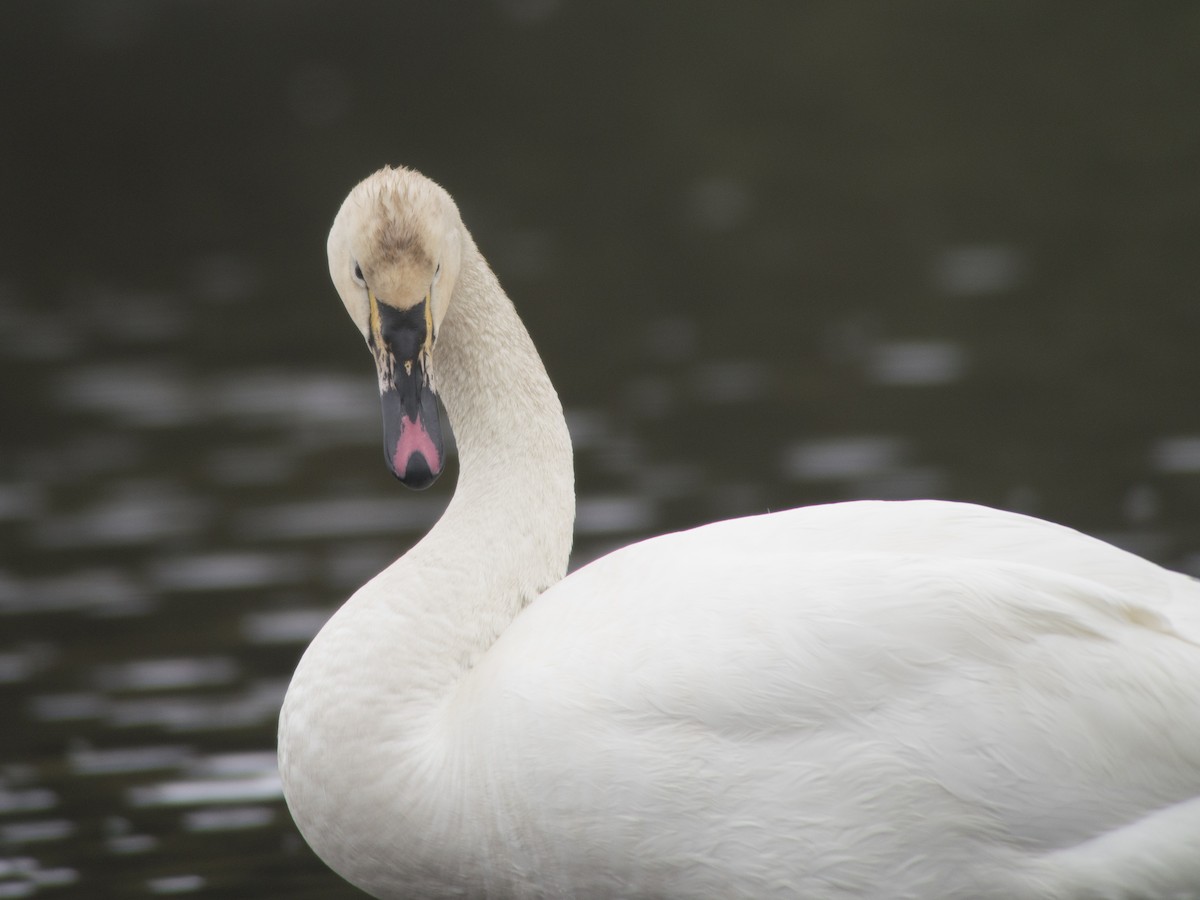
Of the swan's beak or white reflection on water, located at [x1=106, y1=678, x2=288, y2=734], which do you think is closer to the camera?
the swan's beak

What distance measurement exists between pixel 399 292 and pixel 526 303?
8204 millimetres

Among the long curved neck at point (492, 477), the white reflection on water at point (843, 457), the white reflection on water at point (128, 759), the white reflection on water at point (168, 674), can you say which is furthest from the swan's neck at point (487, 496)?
the white reflection on water at point (843, 457)

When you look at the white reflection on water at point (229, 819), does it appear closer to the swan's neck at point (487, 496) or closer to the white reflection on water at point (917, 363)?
the swan's neck at point (487, 496)

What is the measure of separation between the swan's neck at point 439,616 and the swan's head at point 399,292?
375 millimetres

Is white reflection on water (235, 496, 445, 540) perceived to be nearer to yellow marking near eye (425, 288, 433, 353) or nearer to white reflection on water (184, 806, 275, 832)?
white reflection on water (184, 806, 275, 832)

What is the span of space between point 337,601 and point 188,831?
7.07 feet

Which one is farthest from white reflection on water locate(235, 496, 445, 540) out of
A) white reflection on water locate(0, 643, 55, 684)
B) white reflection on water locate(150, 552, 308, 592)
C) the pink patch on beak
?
the pink patch on beak

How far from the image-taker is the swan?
16.1 feet

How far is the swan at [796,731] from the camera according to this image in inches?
193

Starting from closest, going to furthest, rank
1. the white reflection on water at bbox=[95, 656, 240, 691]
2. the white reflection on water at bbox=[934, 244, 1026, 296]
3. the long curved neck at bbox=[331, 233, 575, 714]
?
the long curved neck at bbox=[331, 233, 575, 714] → the white reflection on water at bbox=[95, 656, 240, 691] → the white reflection on water at bbox=[934, 244, 1026, 296]

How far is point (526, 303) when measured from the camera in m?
13.7

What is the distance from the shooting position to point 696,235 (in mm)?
15133

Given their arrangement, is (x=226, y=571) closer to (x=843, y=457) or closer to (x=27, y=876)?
(x=27, y=876)

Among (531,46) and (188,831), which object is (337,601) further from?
(531,46)
